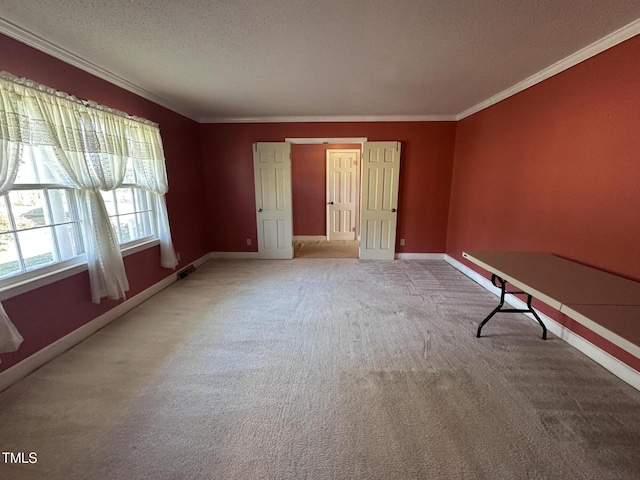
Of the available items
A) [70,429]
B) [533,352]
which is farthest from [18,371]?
[533,352]

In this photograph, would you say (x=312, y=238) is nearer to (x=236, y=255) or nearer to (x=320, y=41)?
(x=236, y=255)

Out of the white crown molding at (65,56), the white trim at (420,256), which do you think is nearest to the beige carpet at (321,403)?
the white trim at (420,256)

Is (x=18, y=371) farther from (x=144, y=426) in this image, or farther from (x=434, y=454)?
(x=434, y=454)

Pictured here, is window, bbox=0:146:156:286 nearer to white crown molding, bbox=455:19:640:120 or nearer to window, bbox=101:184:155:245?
window, bbox=101:184:155:245

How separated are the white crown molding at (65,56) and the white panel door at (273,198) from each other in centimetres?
178

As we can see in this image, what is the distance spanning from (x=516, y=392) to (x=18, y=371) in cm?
340

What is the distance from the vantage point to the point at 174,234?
388cm

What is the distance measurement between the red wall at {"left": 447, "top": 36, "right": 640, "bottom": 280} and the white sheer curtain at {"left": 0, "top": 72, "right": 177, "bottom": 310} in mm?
4115

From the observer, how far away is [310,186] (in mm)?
6293

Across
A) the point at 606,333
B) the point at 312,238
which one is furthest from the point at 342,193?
the point at 606,333

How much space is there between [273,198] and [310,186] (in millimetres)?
1682

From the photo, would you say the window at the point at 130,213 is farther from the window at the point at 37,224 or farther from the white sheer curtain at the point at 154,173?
the window at the point at 37,224

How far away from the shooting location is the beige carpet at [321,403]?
4.35ft

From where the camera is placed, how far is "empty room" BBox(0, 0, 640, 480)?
1430mm
